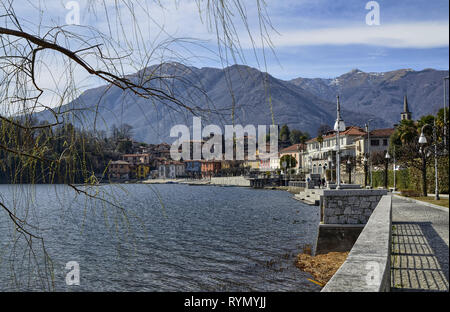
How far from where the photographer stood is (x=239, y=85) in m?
2.29

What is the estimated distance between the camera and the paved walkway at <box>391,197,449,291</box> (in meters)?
6.70

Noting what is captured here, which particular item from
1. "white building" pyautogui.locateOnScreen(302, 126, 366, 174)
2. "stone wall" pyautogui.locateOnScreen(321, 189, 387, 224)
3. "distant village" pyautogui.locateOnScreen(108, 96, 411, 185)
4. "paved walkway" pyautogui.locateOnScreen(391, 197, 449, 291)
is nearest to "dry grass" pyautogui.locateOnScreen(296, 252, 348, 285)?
"stone wall" pyautogui.locateOnScreen(321, 189, 387, 224)

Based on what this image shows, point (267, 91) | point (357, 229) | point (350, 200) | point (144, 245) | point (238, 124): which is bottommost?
point (144, 245)

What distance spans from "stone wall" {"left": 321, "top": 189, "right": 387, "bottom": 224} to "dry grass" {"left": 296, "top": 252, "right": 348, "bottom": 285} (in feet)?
5.48

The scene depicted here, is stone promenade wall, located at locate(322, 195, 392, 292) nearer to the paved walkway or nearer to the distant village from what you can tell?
the distant village

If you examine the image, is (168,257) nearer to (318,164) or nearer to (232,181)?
(318,164)

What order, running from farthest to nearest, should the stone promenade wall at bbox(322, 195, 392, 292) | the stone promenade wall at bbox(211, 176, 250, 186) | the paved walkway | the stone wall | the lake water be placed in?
the stone promenade wall at bbox(211, 176, 250, 186) < the stone wall < the lake water < the paved walkway < the stone promenade wall at bbox(322, 195, 392, 292)

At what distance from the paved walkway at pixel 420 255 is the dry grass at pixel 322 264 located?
2.27 metres

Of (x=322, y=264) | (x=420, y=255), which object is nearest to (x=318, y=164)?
(x=322, y=264)

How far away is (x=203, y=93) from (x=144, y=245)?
718 inches

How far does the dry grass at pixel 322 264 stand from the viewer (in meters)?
12.5

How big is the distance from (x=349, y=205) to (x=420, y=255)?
25.3ft
